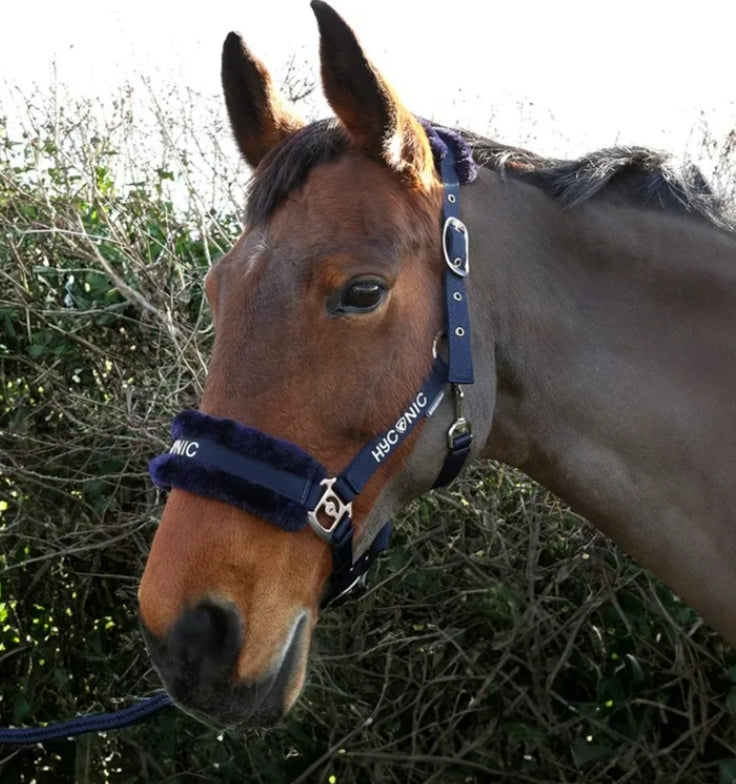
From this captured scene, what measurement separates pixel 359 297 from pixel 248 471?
0.39 metres

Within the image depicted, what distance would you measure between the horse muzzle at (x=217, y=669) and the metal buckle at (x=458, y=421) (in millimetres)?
483

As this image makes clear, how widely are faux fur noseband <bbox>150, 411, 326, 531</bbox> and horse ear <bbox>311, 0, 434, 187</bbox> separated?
0.64 meters

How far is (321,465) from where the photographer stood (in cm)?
176

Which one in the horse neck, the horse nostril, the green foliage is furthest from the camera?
the green foliage

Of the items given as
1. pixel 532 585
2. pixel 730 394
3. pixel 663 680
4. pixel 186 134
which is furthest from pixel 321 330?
pixel 186 134

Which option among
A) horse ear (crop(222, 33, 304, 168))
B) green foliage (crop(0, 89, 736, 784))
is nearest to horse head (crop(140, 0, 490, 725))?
horse ear (crop(222, 33, 304, 168))

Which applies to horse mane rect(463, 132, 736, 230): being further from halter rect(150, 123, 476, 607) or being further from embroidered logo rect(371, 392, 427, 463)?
embroidered logo rect(371, 392, 427, 463)

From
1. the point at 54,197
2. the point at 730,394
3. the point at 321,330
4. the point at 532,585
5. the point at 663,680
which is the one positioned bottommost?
the point at 663,680

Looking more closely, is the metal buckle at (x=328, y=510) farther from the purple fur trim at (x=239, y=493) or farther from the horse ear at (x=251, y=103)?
the horse ear at (x=251, y=103)

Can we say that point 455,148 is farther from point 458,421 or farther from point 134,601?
point 134,601

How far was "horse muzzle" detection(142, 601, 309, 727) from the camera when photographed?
1.65 metres

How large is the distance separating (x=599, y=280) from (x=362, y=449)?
2.33ft

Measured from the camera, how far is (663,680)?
356 cm

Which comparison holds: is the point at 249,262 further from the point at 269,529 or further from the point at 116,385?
the point at 116,385
